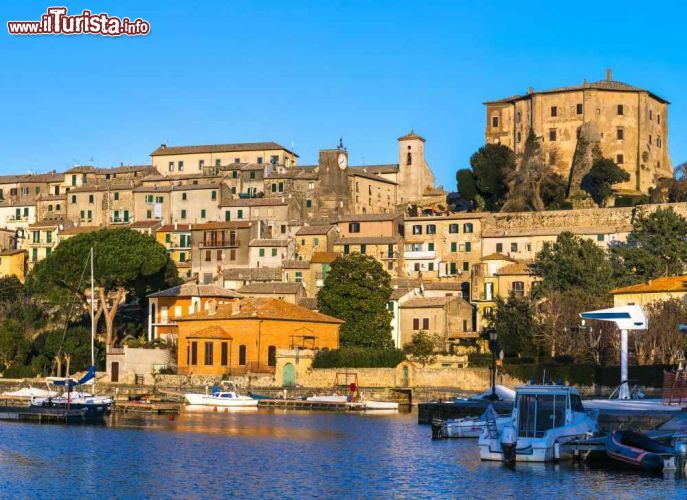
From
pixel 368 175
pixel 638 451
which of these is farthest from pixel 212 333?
pixel 638 451

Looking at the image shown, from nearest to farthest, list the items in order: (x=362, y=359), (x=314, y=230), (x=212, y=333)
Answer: (x=362, y=359) → (x=212, y=333) → (x=314, y=230)

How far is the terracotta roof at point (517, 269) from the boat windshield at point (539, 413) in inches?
1836

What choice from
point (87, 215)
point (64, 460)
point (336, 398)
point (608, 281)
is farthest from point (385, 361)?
point (87, 215)

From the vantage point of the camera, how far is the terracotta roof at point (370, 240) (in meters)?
92.9

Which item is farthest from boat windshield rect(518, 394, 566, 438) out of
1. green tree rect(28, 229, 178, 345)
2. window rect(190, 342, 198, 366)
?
green tree rect(28, 229, 178, 345)

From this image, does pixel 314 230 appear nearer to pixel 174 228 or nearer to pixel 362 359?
pixel 174 228

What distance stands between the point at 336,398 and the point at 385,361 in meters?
5.95

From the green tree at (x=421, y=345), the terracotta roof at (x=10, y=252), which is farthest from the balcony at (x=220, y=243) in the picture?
the green tree at (x=421, y=345)

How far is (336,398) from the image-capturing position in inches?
2564

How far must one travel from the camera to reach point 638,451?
112ft

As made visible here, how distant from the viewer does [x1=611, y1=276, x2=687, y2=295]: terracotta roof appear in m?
70.5

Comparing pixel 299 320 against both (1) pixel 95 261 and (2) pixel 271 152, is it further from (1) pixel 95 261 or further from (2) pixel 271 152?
(2) pixel 271 152

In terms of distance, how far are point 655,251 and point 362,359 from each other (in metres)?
22.3

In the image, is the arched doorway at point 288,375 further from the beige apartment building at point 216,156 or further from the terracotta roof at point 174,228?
the beige apartment building at point 216,156
